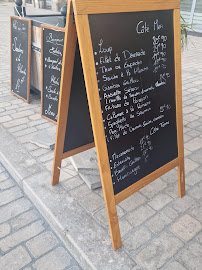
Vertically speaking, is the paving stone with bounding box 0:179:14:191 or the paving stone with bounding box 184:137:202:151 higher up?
the paving stone with bounding box 184:137:202:151

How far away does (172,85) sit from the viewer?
2.48m

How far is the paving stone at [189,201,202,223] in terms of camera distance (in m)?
2.52

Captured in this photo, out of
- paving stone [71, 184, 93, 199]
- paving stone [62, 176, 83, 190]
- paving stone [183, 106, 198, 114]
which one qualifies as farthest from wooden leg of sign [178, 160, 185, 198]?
paving stone [183, 106, 198, 114]

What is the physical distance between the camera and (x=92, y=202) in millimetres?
2680

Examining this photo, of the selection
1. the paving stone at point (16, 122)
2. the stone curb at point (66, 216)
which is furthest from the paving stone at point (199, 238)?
the paving stone at point (16, 122)

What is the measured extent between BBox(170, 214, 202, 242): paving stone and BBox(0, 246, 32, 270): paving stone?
1.30m

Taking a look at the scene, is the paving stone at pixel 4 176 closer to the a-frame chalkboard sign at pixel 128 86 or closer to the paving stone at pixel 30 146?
the paving stone at pixel 30 146

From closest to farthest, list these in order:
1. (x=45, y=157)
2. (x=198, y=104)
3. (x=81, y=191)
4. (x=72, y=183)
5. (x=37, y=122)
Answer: (x=81, y=191) < (x=72, y=183) < (x=45, y=157) < (x=37, y=122) < (x=198, y=104)

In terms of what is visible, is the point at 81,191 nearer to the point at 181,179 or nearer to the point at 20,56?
the point at 181,179

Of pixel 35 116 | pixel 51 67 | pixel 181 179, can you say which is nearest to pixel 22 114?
pixel 35 116

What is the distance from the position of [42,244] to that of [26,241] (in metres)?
0.15

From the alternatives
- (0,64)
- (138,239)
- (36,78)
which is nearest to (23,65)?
(36,78)

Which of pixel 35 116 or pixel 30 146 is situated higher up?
pixel 35 116

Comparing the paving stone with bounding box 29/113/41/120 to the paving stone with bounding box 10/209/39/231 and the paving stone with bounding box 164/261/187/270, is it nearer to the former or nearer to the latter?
the paving stone with bounding box 10/209/39/231
